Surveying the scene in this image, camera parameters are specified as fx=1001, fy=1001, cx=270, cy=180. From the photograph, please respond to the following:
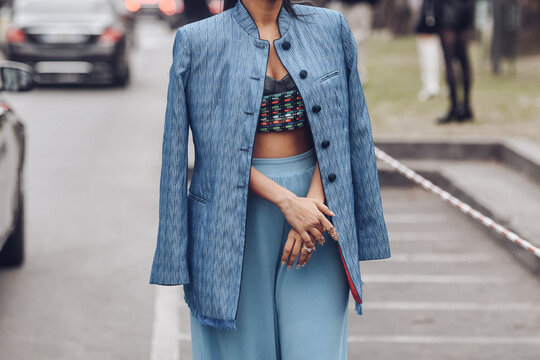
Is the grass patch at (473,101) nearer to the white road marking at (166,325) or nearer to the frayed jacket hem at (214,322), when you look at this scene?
the white road marking at (166,325)

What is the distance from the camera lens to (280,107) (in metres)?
2.90

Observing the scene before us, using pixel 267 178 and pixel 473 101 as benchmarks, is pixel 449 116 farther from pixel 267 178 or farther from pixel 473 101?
pixel 267 178

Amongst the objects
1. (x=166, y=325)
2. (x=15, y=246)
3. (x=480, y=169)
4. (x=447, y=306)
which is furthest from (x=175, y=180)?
(x=480, y=169)

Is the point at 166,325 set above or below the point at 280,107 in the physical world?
below

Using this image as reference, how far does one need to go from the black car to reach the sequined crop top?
13.9 meters

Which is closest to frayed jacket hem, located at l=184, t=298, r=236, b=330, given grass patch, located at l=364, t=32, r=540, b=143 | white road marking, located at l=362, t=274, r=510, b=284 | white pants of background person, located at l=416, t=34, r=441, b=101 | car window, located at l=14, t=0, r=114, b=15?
white road marking, located at l=362, t=274, r=510, b=284

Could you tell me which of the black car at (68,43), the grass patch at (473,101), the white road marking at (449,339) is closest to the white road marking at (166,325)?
the white road marking at (449,339)

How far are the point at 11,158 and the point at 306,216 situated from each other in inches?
139

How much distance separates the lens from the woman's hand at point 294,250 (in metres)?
2.87

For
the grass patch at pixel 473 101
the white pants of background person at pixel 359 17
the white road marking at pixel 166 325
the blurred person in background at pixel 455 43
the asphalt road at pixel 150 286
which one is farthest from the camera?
the white pants of background person at pixel 359 17

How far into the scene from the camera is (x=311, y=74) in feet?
9.52

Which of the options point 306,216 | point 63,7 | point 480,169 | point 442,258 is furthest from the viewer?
point 63,7

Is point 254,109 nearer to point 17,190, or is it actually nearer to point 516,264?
point 17,190

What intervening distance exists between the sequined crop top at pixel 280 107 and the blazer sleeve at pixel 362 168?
0.21m
